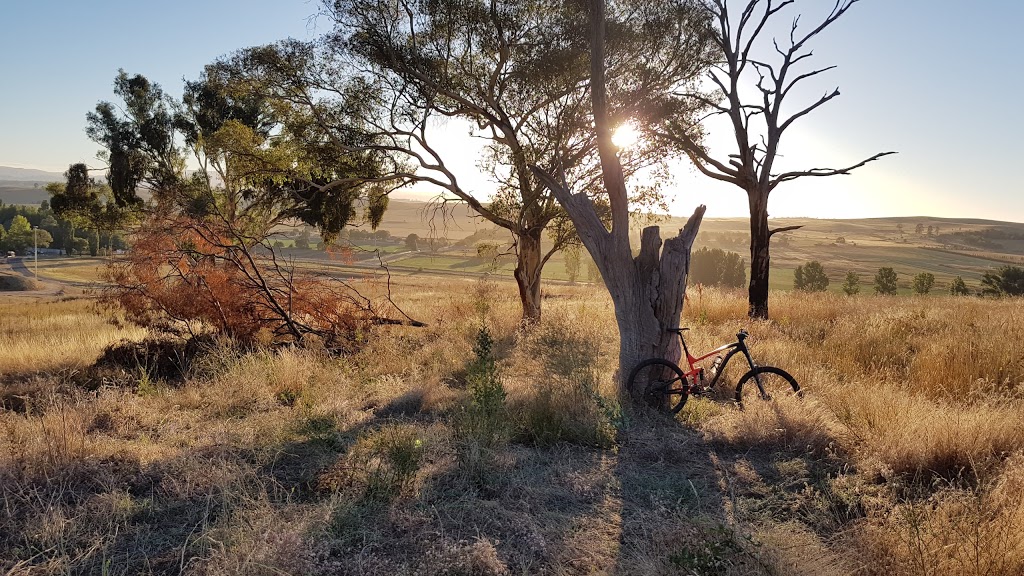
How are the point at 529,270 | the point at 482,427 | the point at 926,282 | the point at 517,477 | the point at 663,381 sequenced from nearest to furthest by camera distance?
the point at 517,477
the point at 482,427
the point at 663,381
the point at 529,270
the point at 926,282

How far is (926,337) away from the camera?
9.31 m

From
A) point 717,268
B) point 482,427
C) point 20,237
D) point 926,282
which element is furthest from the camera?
point 20,237

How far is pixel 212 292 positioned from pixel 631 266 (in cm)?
673

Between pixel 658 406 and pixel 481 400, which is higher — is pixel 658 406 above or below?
below

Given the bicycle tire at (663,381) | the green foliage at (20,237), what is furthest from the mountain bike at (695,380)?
the green foliage at (20,237)

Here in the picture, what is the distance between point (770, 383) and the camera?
22.2 ft

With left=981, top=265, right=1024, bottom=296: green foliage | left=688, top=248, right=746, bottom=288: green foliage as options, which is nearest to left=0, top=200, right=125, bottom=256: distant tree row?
left=688, top=248, right=746, bottom=288: green foliage

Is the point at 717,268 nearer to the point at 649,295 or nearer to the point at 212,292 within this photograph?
the point at 649,295

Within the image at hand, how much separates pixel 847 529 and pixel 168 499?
461 centimetres

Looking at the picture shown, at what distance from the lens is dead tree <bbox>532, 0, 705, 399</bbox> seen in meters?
6.74

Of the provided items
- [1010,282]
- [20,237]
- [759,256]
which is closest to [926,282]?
[1010,282]

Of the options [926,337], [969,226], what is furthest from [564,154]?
[969,226]

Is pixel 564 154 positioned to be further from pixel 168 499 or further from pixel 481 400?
pixel 168 499

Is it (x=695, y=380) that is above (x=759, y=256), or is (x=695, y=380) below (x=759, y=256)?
below
